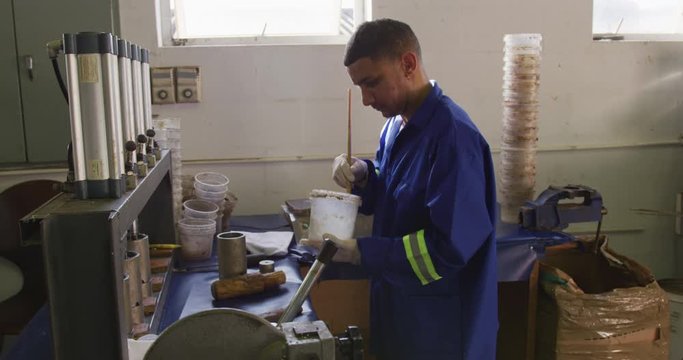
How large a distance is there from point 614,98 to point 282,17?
64.1 inches

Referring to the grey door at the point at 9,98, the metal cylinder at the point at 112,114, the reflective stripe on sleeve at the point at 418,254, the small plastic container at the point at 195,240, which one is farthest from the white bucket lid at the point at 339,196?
the grey door at the point at 9,98

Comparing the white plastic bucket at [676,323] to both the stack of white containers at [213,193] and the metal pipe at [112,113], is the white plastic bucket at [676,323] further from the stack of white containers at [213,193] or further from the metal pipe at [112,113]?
the metal pipe at [112,113]

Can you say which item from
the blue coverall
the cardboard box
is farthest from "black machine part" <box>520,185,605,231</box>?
the blue coverall

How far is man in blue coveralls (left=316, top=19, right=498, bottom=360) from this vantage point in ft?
4.73

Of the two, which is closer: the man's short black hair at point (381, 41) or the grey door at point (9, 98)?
A: the man's short black hair at point (381, 41)

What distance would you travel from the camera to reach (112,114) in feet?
3.31

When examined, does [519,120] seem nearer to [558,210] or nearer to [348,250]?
[558,210]

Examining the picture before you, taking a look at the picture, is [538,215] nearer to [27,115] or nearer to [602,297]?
[602,297]

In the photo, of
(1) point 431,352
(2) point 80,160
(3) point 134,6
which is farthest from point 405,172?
(3) point 134,6

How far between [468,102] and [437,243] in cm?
147

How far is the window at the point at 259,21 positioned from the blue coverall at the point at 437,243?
1252mm

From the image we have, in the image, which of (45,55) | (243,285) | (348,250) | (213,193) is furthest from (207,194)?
(45,55)

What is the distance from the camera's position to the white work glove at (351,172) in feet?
6.22

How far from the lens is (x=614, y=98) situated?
2.88 metres
